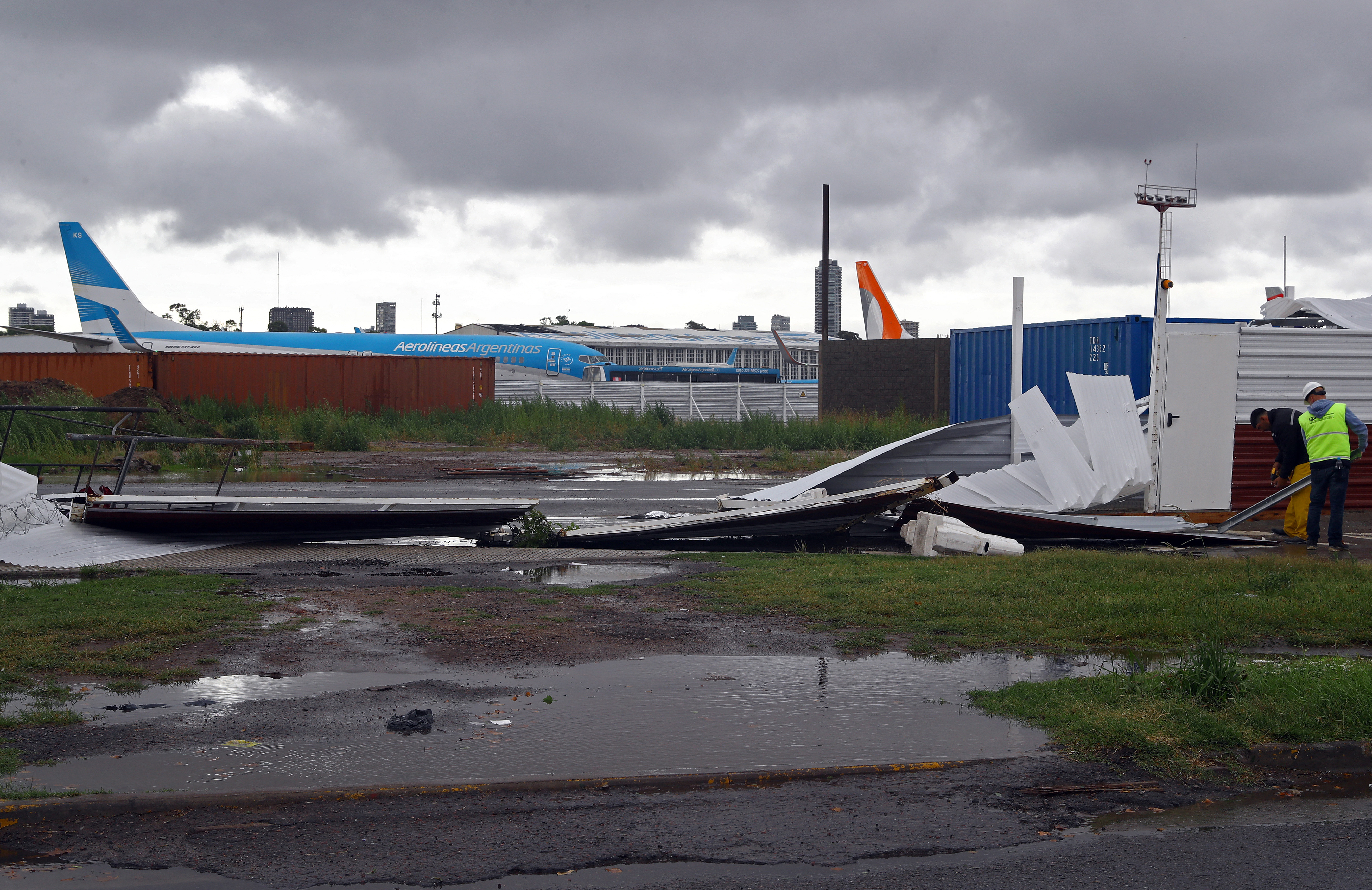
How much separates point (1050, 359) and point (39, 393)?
2464 centimetres

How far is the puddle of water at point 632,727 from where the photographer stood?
4.80m

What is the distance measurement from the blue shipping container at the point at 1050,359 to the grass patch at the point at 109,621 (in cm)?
1426

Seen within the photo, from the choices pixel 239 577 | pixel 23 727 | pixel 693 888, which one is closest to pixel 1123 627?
pixel 693 888

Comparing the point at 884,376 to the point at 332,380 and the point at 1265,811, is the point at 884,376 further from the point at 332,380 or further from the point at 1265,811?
the point at 1265,811

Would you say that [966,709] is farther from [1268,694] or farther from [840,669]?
[1268,694]

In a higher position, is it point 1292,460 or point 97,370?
point 97,370

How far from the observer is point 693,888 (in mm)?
3719

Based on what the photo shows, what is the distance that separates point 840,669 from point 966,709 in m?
0.99

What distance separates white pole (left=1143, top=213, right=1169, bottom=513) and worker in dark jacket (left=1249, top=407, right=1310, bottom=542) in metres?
1.19

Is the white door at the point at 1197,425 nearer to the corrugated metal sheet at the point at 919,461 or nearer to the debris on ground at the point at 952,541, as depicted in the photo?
the corrugated metal sheet at the point at 919,461

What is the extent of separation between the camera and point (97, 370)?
34.8m

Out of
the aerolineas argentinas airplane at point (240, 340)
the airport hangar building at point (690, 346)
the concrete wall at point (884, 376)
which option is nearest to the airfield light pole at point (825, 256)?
the concrete wall at point (884, 376)

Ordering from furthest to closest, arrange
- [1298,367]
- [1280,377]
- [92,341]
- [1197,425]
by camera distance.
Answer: [92,341] < [1298,367] < [1280,377] < [1197,425]

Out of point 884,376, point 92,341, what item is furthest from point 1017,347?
point 92,341
